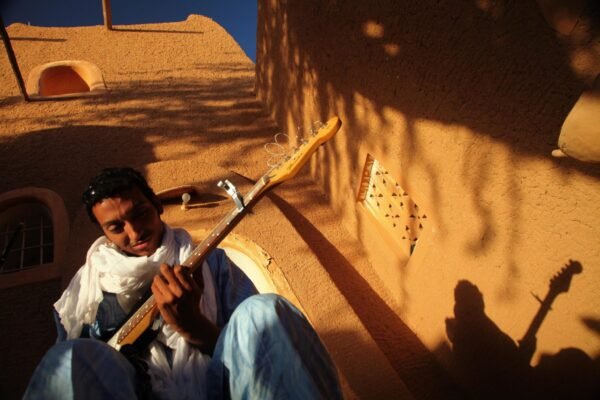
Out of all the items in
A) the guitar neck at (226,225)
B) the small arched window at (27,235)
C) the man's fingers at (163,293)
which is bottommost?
the small arched window at (27,235)

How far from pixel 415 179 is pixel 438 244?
18.5 inches

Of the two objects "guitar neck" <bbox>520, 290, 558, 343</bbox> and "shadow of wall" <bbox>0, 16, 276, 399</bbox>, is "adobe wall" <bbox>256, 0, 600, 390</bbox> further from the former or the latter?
"shadow of wall" <bbox>0, 16, 276, 399</bbox>

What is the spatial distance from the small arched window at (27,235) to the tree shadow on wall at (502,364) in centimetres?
333

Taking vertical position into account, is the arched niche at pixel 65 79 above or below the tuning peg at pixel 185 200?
above

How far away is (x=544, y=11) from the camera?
1407 millimetres

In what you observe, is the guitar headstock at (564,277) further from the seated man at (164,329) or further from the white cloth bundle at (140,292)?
the white cloth bundle at (140,292)

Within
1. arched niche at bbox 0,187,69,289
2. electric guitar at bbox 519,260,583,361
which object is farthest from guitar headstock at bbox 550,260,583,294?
arched niche at bbox 0,187,69,289

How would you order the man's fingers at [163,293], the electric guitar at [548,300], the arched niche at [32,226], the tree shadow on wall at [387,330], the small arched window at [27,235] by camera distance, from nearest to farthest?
1. the man's fingers at [163,293]
2. the electric guitar at [548,300]
3. the tree shadow on wall at [387,330]
4. the arched niche at [32,226]
5. the small arched window at [27,235]

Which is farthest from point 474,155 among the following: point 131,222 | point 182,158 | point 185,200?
point 182,158

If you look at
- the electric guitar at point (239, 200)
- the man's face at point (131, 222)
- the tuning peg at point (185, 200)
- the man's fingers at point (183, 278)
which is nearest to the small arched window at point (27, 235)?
the tuning peg at point (185, 200)

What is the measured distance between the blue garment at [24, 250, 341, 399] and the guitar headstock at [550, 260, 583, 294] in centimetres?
114

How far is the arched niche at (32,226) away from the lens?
294 cm

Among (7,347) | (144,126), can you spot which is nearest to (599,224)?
(7,347)

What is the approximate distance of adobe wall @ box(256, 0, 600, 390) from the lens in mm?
1523
